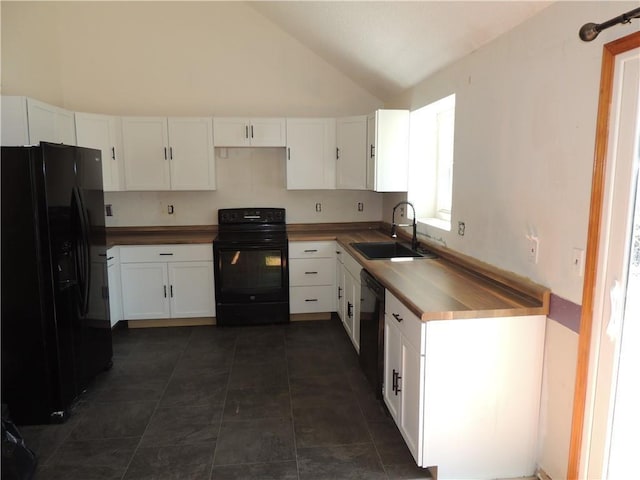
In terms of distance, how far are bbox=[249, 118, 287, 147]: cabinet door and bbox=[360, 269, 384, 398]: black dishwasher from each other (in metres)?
1.94

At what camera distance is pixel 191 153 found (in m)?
4.32

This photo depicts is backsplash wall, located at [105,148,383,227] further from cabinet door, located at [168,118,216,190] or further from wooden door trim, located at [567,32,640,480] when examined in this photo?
wooden door trim, located at [567,32,640,480]

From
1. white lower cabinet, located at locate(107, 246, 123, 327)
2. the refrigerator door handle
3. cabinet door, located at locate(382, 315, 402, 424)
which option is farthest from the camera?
white lower cabinet, located at locate(107, 246, 123, 327)

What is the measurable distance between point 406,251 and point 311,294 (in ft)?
3.87

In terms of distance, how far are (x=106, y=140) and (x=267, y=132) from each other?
4.86 feet

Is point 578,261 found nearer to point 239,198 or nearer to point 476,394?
point 476,394

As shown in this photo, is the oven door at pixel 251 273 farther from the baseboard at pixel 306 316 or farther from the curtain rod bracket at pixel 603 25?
the curtain rod bracket at pixel 603 25

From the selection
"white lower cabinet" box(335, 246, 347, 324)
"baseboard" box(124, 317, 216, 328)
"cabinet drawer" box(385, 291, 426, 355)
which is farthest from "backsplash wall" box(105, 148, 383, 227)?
"cabinet drawer" box(385, 291, 426, 355)

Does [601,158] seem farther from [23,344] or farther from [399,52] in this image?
[23,344]

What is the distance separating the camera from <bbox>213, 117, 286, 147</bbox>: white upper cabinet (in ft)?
14.2

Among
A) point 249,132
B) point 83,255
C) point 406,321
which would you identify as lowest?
point 406,321

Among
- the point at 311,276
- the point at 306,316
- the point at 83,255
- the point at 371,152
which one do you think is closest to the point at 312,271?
the point at 311,276

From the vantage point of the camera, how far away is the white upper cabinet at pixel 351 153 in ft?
13.5

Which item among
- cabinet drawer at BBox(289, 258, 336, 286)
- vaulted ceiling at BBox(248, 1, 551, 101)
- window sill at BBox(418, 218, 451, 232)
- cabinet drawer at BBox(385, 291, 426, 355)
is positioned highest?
vaulted ceiling at BBox(248, 1, 551, 101)
